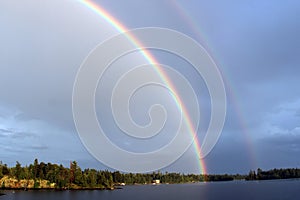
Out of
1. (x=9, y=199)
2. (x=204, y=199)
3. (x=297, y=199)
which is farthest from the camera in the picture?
(x=204, y=199)

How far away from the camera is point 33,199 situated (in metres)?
152

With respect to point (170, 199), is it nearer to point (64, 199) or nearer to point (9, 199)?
point (64, 199)

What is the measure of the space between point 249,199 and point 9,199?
11235 cm

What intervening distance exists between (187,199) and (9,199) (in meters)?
83.8

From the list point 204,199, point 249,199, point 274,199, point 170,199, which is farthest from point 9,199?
point 274,199

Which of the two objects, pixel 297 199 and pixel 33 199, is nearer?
pixel 297 199

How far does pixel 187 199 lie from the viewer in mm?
155625

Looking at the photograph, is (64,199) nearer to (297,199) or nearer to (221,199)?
(221,199)

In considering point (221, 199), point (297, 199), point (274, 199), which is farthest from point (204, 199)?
point (297, 199)

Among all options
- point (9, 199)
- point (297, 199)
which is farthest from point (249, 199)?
point (9, 199)

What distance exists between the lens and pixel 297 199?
13900 centimetres

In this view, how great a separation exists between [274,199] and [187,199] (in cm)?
3983

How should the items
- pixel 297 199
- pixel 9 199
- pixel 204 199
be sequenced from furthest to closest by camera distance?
1. pixel 204 199
2. pixel 9 199
3. pixel 297 199

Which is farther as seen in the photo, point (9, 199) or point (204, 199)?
point (204, 199)
